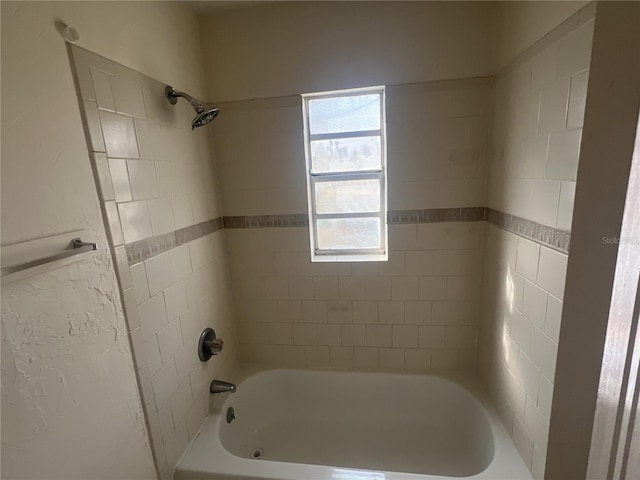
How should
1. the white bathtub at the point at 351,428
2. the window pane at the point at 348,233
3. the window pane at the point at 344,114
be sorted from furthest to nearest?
the window pane at the point at 348,233 < the window pane at the point at 344,114 < the white bathtub at the point at 351,428

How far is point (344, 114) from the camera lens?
1.79 metres

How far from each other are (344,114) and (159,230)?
3.89 feet

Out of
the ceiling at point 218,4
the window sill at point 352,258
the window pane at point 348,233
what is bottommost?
the window sill at point 352,258

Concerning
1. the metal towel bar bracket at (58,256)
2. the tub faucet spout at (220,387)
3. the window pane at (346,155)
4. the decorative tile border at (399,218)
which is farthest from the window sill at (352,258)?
the metal towel bar bracket at (58,256)

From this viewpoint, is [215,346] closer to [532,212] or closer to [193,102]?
[193,102]

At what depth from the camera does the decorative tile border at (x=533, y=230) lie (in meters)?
0.99

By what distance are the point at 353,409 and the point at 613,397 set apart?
164 centimetres

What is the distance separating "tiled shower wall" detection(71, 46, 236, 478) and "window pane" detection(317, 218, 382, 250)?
670mm

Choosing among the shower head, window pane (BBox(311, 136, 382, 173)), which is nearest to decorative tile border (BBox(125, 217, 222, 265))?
the shower head

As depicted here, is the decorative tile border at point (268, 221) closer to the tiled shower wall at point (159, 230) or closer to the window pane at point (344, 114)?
the tiled shower wall at point (159, 230)

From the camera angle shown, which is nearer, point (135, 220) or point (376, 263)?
point (135, 220)

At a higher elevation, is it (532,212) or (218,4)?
(218,4)

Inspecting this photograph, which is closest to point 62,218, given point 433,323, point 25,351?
point 25,351

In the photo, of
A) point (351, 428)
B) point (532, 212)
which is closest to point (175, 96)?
point (532, 212)
